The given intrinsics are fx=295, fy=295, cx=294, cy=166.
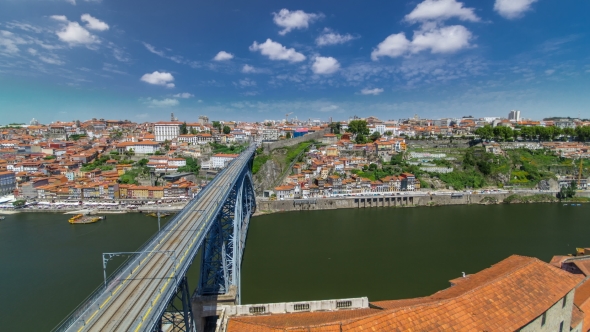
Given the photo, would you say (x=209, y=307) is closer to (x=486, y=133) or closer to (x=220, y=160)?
(x=220, y=160)

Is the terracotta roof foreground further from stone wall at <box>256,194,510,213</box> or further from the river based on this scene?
stone wall at <box>256,194,510,213</box>

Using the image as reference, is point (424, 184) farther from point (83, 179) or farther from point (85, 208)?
point (83, 179)

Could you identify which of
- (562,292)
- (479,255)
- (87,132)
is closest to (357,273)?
(479,255)

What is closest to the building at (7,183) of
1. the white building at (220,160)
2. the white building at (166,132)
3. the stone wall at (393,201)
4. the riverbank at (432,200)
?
the white building at (220,160)

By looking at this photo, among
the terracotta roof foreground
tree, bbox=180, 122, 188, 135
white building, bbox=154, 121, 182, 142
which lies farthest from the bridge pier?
white building, bbox=154, 121, 182, 142

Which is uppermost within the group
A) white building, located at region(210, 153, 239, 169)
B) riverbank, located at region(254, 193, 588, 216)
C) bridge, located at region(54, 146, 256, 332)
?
white building, located at region(210, 153, 239, 169)

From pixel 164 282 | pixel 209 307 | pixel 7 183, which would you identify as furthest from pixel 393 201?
pixel 7 183
